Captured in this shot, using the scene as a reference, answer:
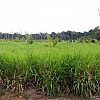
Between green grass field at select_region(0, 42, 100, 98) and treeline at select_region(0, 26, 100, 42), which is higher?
treeline at select_region(0, 26, 100, 42)

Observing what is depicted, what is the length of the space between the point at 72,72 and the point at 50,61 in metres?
0.40

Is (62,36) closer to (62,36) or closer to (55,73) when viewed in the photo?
(62,36)

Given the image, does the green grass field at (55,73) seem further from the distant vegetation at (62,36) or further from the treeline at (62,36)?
the treeline at (62,36)

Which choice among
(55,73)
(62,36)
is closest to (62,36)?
(62,36)

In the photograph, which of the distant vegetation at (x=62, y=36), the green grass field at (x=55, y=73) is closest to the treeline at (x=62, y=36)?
the distant vegetation at (x=62, y=36)

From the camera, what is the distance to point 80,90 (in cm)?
480

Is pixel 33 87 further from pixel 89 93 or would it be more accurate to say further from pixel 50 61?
pixel 89 93

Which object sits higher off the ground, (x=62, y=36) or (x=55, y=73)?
(x=62, y=36)

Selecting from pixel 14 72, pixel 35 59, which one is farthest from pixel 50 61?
pixel 14 72

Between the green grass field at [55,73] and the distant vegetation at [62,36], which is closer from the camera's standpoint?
the green grass field at [55,73]

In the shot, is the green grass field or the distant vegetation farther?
the distant vegetation

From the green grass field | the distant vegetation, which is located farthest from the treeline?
the green grass field

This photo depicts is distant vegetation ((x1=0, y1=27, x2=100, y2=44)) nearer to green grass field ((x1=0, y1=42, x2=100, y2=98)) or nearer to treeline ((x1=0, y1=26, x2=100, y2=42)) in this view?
treeline ((x1=0, y1=26, x2=100, y2=42))

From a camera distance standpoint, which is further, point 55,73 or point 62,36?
point 62,36
